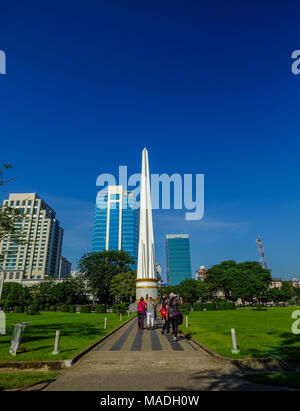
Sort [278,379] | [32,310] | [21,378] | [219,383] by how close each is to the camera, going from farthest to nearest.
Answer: [32,310]
[21,378]
[278,379]
[219,383]

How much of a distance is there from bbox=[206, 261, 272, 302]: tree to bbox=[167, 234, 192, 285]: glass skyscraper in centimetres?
9924

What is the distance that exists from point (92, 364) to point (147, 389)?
2.99 metres

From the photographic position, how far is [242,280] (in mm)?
56562

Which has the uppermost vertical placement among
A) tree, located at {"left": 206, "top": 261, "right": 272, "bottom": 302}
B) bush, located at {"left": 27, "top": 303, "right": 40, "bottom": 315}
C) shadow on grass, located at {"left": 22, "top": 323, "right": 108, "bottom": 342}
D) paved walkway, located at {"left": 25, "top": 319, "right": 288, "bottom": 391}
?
tree, located at {"left": 206, "top": 261, "right": 272, "bottom": 302}

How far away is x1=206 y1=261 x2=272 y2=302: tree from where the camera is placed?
48875 mm

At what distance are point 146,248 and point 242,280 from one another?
28197mm

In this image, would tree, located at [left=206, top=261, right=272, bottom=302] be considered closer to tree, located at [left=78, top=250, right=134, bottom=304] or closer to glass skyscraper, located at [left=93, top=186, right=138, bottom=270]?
tree, located at [left=78, top=250, right=134, bottom=304]

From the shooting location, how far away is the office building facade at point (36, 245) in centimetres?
12612

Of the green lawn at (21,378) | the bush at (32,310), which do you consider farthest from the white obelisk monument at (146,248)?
the green lawn at (21,378)

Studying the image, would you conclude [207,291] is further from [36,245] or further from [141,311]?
[36,245]

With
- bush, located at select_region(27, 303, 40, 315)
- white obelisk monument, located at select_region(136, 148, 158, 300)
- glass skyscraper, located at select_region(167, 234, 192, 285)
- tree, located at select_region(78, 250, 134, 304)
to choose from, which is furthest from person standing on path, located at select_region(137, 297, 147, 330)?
glass skyscraper, located at select_region(167, 234, 192, 285)

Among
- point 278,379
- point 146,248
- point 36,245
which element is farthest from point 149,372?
point 36,245
